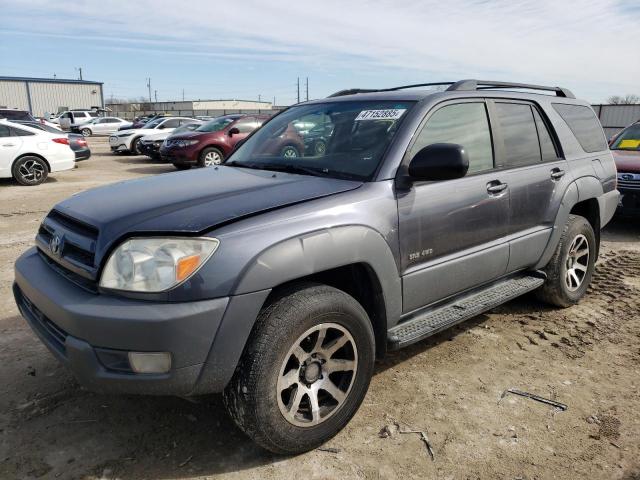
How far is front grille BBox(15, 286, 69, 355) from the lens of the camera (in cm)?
234

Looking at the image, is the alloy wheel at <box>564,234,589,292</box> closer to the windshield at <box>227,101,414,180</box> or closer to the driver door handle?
the driver door handle

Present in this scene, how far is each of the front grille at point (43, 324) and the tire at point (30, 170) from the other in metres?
9.83

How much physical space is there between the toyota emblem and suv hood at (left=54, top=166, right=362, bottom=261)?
0.46 feet

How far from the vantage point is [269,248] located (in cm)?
225

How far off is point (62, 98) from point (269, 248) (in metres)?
67.4

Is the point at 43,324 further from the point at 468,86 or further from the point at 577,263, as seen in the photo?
the point at 577,263

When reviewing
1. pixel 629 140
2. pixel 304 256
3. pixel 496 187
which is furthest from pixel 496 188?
pixel 629 140

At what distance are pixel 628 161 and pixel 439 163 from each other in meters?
5.95

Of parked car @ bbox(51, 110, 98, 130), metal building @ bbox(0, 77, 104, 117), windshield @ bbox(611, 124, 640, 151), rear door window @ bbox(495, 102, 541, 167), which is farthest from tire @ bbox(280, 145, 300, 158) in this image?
metal building @ bbox(0, 77, 104, 117)

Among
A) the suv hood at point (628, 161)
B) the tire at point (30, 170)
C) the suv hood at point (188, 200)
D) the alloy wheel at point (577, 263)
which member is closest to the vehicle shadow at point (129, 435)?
the suv hood at point (188, 200)

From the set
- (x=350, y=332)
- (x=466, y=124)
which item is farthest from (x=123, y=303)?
(x=466, y=124)

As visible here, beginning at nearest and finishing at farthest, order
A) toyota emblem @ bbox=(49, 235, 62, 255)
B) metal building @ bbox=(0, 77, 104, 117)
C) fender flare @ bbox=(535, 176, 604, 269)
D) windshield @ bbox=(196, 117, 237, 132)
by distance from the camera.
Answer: toyota emblem @ bbox=(49, 235, 62, 255)
fender flare @ bbox=(535, 176, 604, 269)
windshield @ bbox=(196, 117, 237, 132)
metal building @ bbox=(0, 77, 104, 117)

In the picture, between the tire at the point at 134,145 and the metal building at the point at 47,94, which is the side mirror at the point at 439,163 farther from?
the metal building at the point at 47,94

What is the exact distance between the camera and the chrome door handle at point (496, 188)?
3.33m
